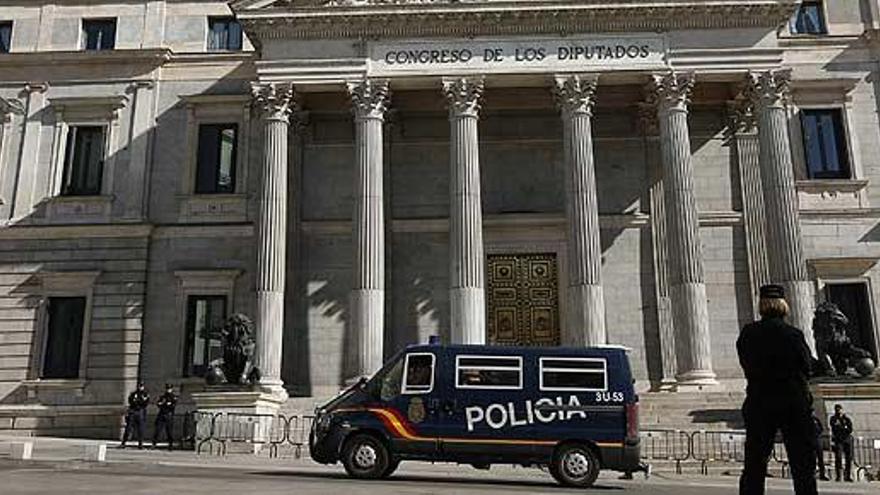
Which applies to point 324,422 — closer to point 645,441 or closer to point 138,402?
point 645,441

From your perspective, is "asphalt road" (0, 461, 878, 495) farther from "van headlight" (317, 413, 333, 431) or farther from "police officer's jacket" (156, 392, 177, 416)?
"police officer's jacket" (156, 392, 177, 416)

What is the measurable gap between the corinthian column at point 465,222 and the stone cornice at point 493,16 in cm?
233

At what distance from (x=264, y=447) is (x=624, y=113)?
1950 centimetres

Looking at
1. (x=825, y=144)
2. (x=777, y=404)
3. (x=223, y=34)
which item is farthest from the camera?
(x=223, y=34)

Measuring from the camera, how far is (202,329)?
3253cm

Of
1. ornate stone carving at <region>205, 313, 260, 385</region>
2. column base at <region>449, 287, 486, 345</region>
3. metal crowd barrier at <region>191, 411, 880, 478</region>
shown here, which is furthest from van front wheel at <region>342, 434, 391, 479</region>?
column base at <region>449, 287, 486, 345</region>

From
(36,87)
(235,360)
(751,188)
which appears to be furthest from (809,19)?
(36,87)

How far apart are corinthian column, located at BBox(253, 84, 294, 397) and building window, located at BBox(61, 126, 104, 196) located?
9.00 metres

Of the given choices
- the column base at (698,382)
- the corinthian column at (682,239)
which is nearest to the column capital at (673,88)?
the corinthian column at (682,239)

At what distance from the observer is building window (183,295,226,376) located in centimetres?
3203

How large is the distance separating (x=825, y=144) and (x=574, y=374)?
73.5 ft

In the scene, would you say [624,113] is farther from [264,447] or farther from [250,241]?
[264,447]

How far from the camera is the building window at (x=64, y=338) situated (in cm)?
3209

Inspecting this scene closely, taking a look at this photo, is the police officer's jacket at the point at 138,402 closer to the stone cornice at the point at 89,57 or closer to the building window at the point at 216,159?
the building window at the point at 216,159
